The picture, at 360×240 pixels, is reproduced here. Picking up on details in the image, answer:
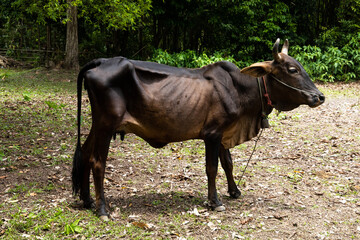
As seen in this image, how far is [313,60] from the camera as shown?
56.1 ft

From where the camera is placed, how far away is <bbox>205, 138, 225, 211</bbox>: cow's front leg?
473cm

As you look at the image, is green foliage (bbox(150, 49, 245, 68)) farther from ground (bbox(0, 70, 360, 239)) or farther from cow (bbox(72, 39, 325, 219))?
cow (bbox(72, 39, 325, 219))

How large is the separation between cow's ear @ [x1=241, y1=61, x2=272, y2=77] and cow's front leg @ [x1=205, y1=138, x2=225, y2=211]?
90 centimetres

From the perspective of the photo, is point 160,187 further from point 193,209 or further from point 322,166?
point 322,166

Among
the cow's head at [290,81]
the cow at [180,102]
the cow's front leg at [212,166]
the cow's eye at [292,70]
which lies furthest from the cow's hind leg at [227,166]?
the cow's eye at [292,70]

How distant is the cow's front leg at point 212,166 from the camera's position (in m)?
4.73

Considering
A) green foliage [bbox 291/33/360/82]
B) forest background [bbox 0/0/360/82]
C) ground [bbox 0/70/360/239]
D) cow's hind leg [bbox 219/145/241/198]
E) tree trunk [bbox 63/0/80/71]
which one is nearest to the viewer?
ground [bbox 0/70/360/239]

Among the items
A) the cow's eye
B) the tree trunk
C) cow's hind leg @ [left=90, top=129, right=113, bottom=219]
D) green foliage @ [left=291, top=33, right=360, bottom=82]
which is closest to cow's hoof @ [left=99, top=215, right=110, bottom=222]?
cow's hind leg @ [left=90, top=129, right=113, bottom=219]

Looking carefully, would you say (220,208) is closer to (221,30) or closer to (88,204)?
(88,204)

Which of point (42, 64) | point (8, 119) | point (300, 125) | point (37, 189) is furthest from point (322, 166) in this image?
point (42, 64)

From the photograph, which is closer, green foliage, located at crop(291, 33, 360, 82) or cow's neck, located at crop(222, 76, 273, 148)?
cow's neck, located at crop(222, 76, 273, 148)

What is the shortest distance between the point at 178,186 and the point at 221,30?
14.0 meters

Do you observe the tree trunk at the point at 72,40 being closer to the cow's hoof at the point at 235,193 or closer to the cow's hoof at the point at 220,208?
the cow's hoof at the point at 235,193

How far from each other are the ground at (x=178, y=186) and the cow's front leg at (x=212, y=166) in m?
0.10
